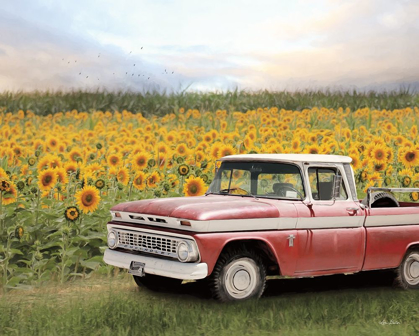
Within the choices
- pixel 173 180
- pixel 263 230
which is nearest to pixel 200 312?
pixel 263 230

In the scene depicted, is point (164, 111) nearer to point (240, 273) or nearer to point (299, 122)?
point (299, 122)

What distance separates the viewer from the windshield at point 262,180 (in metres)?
7.73

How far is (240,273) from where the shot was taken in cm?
702

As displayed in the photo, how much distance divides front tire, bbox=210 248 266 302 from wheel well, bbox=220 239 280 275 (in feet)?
0.20

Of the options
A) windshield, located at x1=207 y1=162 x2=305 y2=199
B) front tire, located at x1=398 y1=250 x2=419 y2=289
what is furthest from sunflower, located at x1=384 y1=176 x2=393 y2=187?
windshield, located at x1=207 y1=162 x2=305 y2=199

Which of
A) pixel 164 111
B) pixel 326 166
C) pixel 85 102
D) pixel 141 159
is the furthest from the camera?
pixel 85 102

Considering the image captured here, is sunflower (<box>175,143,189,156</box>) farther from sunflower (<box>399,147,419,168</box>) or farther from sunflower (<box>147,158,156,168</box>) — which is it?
sunflower (<box>399,147,419,168</box>)

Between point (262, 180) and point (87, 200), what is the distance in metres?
2.37

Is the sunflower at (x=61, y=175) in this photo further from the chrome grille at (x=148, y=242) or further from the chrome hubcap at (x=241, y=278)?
the chrome hubcap at (x=241, y=278)

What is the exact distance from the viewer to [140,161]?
36.1ft

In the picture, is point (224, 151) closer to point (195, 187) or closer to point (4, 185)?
point (195, 187)

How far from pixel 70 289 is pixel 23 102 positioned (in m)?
20.8

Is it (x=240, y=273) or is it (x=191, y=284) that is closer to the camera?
(x=240, y=273)

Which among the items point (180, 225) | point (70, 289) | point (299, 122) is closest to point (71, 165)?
point (70, 289)
